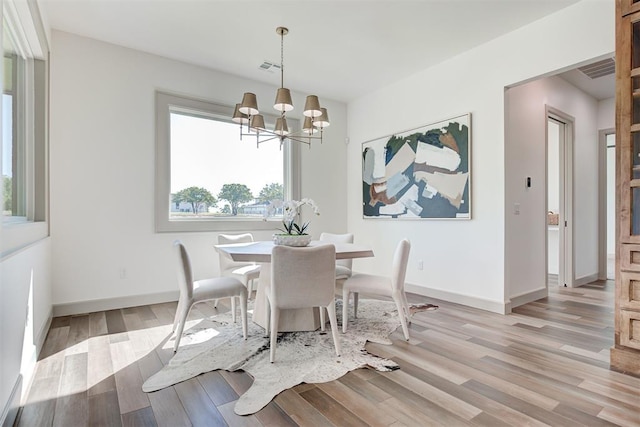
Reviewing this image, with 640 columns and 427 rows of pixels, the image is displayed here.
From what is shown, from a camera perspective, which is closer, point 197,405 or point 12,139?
point 197,405

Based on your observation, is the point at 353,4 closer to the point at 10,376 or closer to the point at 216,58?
the point at 216,58

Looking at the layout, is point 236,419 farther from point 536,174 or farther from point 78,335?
point 536,174

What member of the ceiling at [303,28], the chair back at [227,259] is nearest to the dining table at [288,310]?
the chair back at [227,259]

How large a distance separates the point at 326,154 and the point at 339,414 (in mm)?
4097

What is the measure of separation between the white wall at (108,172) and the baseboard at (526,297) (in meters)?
3.56

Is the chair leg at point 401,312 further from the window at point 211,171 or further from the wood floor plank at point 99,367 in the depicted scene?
the wood floor plank at point 99,367

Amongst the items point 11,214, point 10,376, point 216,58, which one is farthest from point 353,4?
point 10,376

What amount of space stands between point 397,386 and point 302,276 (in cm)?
89

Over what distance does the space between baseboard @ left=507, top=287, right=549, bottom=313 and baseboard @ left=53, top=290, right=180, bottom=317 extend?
3803 millimetres

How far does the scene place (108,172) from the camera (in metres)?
3.57

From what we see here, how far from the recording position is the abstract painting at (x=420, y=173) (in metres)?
3.82

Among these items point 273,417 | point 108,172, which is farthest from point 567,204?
point 108,172

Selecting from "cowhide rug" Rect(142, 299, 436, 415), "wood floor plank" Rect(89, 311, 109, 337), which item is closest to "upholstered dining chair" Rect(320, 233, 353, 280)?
"cowhide rug" Rect(142, 299, 436, 415)

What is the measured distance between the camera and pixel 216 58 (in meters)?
3.92
